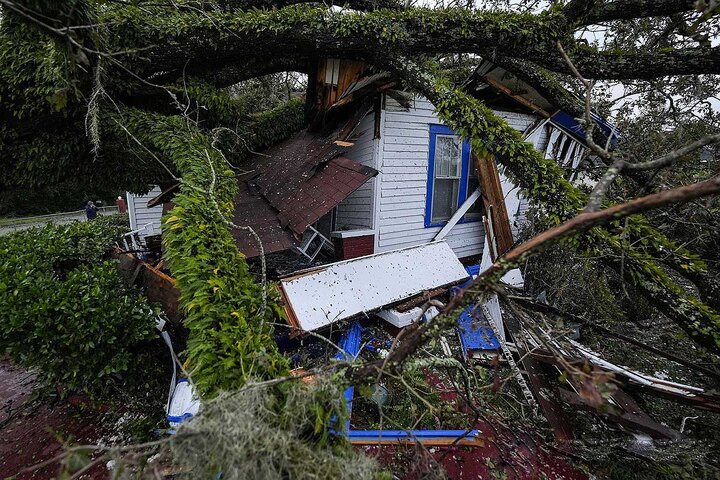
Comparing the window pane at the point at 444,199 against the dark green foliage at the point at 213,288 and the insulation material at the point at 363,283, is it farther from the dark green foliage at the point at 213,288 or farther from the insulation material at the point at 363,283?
the dark green foliage at the point at 213,288

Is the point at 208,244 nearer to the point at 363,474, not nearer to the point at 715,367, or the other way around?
the point at 363,474

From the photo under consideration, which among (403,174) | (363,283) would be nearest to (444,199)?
(403,174)

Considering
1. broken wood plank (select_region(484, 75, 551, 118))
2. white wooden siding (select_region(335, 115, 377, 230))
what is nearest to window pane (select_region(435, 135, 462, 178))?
broken wood plank (select_region(484, 75, 551, 118))

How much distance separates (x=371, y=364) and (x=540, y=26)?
19.5 ft

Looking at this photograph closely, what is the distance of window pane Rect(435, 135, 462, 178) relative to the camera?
712 cm

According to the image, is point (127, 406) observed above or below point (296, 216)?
below

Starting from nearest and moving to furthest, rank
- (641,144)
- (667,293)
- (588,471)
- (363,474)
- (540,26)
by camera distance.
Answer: (363,474) → (588,471) → (667,293) → (540,26) → (641,144)

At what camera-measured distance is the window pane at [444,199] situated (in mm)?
7332

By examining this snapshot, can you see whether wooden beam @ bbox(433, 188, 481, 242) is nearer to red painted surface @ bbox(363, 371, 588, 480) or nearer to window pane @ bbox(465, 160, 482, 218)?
window pane @ bbox(465, 160, 482, 218)

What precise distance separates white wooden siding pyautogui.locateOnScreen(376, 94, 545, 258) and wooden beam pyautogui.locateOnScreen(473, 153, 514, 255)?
1.32 metres

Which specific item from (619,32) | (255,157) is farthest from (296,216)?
(619,32)

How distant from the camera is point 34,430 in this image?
3.93 meters

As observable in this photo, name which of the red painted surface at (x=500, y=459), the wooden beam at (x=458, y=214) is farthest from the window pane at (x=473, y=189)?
the red painted surface at (x=500, y=459)

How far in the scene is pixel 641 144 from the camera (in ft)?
22.5
